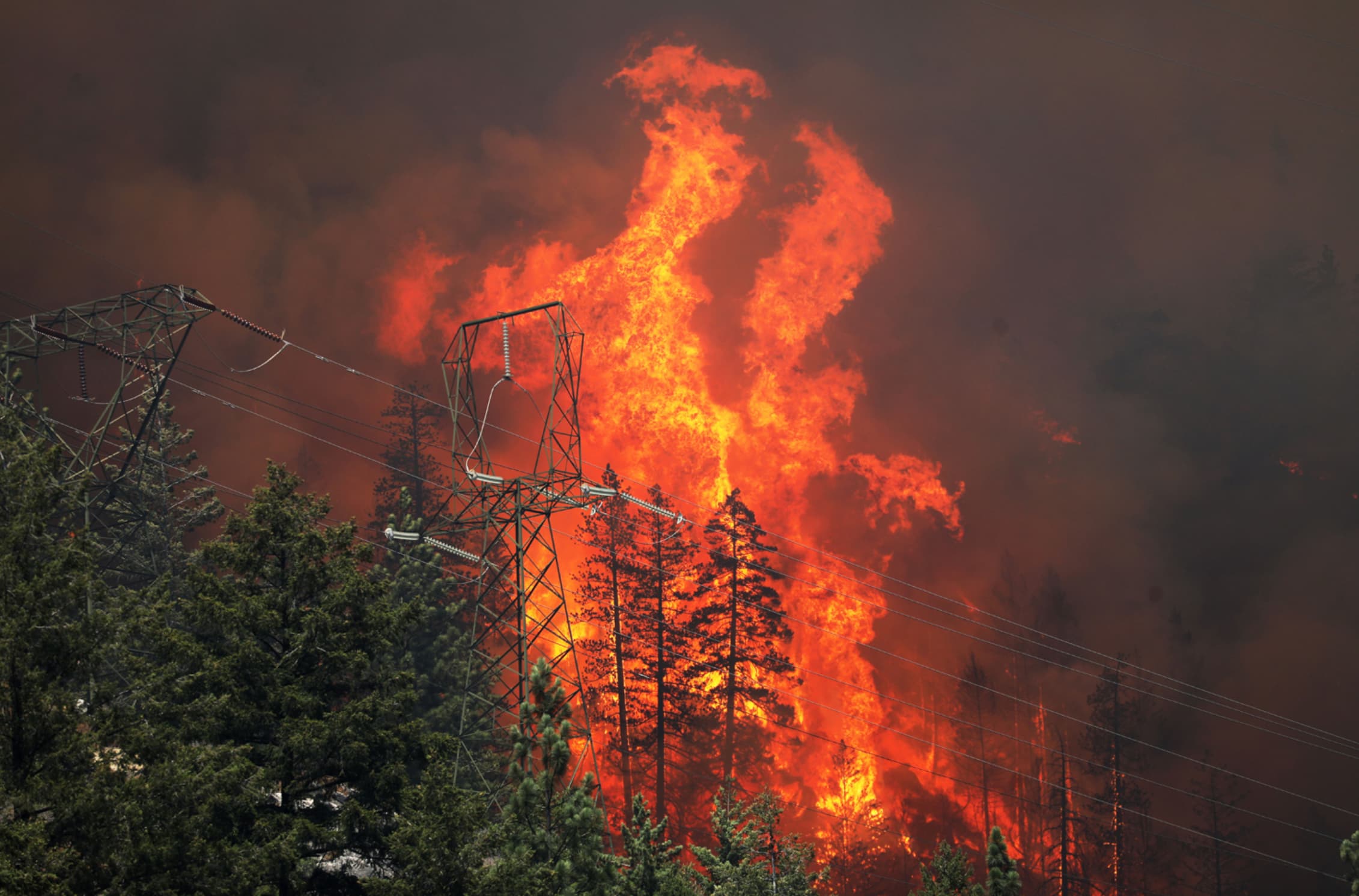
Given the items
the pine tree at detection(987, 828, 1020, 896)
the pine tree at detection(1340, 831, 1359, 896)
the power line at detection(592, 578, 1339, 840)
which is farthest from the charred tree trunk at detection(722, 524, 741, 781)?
the pine tree at detection(1340, 831, 1359, 896)

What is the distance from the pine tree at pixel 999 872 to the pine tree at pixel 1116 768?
32999 millimetres

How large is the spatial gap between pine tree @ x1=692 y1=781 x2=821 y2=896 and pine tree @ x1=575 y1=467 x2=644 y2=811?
24.2 meters

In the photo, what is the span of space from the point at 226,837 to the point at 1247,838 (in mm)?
53435

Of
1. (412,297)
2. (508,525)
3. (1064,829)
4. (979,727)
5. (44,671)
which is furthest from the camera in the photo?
(412,297)

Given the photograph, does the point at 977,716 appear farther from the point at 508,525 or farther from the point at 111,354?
the point at 111,354

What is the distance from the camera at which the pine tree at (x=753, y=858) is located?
832 inches

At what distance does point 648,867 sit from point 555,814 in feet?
8.10

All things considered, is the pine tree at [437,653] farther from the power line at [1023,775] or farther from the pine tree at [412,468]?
the power line at [1023,775]

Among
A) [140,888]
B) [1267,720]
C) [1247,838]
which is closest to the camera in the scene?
[140,888]

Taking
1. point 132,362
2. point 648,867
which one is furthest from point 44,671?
point 132,362

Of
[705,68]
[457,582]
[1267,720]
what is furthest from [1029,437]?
[457,582]

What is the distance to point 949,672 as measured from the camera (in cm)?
6219

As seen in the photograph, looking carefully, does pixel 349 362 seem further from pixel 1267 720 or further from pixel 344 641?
pixel 1267 720

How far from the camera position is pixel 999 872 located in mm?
20125
